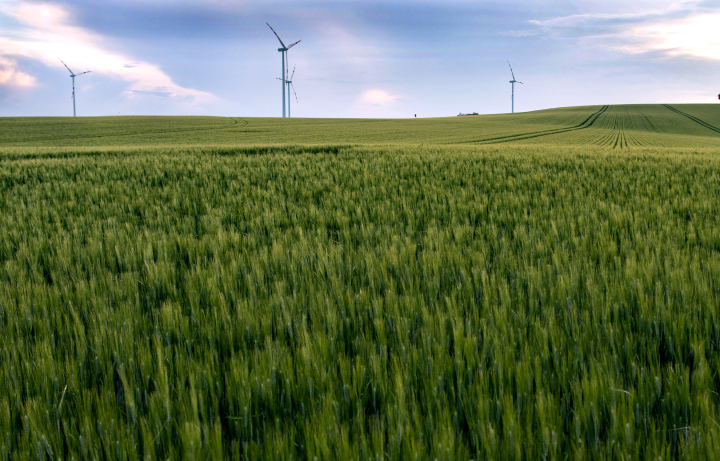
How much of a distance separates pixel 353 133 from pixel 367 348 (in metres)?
42.7

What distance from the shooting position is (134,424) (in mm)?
1150

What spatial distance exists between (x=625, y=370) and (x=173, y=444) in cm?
151

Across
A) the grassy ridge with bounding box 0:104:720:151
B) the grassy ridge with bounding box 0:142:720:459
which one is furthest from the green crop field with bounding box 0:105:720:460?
the grassy ridge with bounding box 0:104:720:151

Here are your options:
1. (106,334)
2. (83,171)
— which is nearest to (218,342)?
(106,334)

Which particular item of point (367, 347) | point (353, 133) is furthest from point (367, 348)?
point (353, 133)

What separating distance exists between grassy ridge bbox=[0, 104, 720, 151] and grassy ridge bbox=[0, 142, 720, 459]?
22.4 metres

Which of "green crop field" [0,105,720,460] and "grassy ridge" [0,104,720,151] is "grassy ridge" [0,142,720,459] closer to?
"green crop field" [0,105,720,460]

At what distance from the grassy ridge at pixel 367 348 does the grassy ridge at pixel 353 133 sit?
22383 mm

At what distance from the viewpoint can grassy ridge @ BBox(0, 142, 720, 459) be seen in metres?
1.10

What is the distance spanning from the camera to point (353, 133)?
141ft

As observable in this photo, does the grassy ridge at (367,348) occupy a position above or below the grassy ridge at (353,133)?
below

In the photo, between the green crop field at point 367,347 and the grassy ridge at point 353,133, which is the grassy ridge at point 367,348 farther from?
the grassy ridge at point 353,133

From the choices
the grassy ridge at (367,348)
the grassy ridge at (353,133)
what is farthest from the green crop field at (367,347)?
the grassy ridge at (353,133)

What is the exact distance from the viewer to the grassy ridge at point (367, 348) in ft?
3.62
